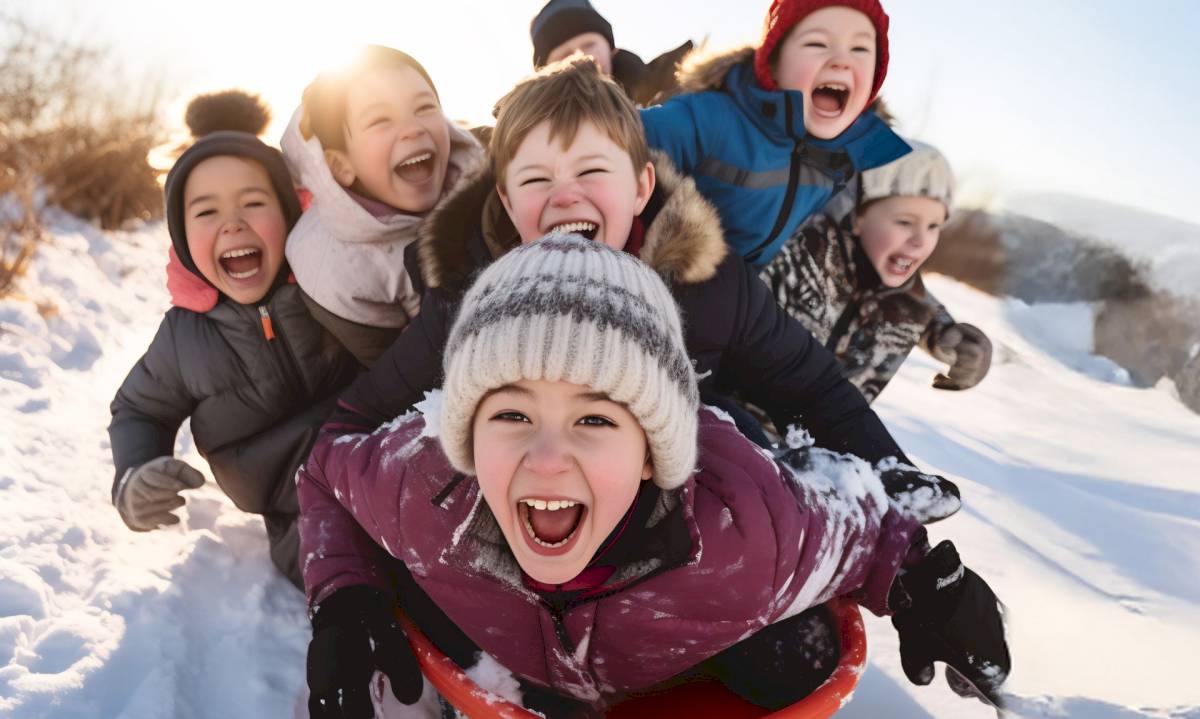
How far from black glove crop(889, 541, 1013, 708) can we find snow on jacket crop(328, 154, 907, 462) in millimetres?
339

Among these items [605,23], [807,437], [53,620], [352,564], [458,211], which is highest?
[605,23]

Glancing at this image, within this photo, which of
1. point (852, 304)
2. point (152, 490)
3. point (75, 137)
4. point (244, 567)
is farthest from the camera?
point (75, 137)

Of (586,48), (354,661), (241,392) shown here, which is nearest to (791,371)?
(354,661)

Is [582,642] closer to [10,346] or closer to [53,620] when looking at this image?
[53,620]

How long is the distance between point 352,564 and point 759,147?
1296mm

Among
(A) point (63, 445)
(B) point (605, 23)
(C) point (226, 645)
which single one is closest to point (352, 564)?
(C) point (226, 645)

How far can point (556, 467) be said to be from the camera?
979 millimetres

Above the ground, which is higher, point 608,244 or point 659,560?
point 608,244

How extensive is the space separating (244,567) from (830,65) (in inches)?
75.0

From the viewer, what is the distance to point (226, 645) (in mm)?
1588

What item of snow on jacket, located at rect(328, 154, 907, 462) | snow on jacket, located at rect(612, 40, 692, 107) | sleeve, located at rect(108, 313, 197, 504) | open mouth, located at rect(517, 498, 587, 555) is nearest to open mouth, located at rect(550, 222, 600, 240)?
snow on jacket, located at rect(328, 154, 907, 462)

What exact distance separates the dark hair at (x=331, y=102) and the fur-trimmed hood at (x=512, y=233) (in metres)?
0.46

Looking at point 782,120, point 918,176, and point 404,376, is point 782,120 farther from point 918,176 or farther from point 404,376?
point 404,376

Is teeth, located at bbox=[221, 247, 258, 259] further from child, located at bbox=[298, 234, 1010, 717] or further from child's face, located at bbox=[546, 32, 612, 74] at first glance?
child's face, located at bbox=[546, 32, 612, 74]
